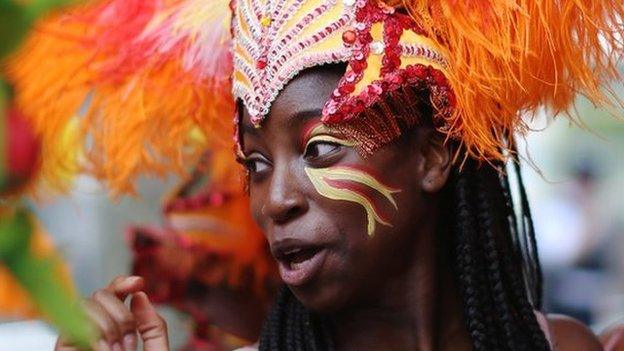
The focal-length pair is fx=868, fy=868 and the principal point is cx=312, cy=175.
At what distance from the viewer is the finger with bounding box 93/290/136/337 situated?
51.4 inches

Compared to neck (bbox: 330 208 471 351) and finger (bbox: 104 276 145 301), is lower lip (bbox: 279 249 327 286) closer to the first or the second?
neck (bbox: 330 208 471 351)

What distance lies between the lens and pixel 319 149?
1.65 meters

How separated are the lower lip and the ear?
0.28 meters

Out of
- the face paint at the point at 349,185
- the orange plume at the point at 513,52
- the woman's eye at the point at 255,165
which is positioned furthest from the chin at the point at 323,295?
the orange plume at the point at 513,52

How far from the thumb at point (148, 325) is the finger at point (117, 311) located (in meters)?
0.07

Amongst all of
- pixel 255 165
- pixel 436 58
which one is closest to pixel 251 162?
pixel 255 165

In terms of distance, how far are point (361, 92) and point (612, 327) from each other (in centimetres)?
104

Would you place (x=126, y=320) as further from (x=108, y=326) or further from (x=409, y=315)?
(x=409, y=315)

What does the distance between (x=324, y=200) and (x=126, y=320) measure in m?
0.46

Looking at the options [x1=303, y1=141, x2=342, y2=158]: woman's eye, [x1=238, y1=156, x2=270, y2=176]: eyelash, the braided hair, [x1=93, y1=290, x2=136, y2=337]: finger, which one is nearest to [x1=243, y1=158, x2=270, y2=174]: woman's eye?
[x1=238, y1=156, x2=270, y2=176]: eyelash

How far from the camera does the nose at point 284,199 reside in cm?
162

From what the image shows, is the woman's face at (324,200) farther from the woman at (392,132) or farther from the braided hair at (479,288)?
the braided hair at (479,288)

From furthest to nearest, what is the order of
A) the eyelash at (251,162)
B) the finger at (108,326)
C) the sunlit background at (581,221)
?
the sunlit background at (581,221), the eyelash at (251,162), the finger at (108,326)

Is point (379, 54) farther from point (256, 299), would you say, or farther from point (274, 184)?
point (256, 299)
